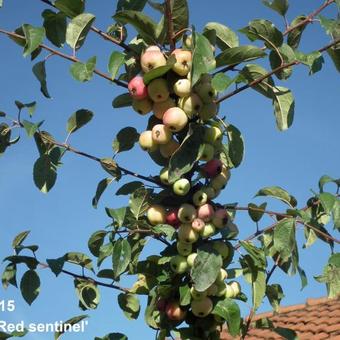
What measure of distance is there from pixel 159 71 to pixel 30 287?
0.98m

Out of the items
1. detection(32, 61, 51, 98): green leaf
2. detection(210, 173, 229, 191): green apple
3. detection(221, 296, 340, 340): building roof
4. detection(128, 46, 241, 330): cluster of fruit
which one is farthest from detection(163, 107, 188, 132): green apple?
detection(221, 296, 340, 340): building roof

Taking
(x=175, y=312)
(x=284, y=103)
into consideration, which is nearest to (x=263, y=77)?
(x=284, y=103)

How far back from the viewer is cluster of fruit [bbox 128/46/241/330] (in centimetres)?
210

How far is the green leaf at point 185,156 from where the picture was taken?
2104 mm

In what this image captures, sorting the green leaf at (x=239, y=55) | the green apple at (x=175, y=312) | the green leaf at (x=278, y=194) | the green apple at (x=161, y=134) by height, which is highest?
the green leaf at (x=239, y=55)

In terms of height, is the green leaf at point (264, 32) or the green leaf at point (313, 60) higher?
the green leaf at point (264, 32)

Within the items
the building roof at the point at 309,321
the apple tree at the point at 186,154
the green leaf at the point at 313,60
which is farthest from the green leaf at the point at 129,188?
the building roof at the point at 309,321

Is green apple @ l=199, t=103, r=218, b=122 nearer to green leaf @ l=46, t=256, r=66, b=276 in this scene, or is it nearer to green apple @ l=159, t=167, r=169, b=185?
green apple @ l=159, t=167, r=169, b=185

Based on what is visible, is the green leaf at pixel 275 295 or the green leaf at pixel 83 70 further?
the green leaf at pixel 275 295

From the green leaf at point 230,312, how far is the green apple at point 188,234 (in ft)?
0.76

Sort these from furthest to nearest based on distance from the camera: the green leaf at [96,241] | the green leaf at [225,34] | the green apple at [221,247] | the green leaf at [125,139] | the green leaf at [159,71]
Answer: the green leaf at [125,139], the green leaf at [96,241], the green leaf at [225,34], the green apple at [221,247], the green leaf at [159,71]

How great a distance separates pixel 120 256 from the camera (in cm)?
218

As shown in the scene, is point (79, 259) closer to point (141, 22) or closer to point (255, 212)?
point (255, 212)

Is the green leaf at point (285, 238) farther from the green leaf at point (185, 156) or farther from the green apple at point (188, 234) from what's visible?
the green leaf at point (185, 156)
